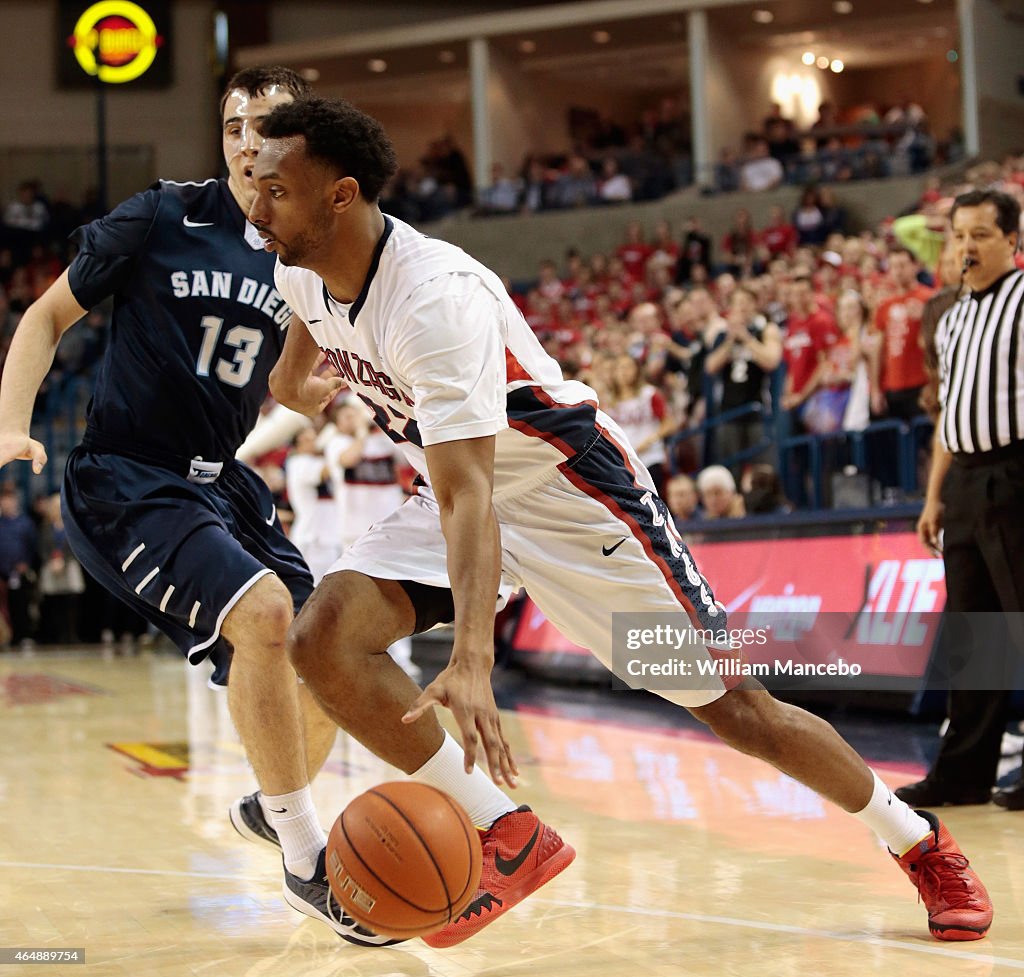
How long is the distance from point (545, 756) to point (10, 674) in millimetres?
6914

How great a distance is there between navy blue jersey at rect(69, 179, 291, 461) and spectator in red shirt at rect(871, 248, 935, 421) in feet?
22.4

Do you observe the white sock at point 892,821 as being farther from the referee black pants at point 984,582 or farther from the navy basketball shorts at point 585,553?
the referee black pants at point 984,582

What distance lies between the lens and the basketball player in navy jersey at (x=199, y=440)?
11.8 feet

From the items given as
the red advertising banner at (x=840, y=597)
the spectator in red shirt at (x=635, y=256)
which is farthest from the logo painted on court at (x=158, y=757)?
the spectator in red shirt at (x=635, y=256)

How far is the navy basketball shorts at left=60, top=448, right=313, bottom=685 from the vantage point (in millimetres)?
3654

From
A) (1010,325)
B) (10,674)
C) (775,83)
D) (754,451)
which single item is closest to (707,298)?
(754,451)

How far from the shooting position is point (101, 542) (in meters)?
3.88

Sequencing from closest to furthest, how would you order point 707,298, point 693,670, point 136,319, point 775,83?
point 693,670
point 136,319
point 707,298
point 775,83

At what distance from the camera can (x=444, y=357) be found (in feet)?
9.71

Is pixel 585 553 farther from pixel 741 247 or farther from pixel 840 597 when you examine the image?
pixel 741 247

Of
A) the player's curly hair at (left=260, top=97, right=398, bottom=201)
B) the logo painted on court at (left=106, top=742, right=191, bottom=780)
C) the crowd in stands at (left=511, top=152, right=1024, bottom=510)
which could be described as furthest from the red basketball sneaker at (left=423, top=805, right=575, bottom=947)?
the crowd in stands at (left=511, top=152, right=1024, bottom=510)

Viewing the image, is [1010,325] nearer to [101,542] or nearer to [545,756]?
[545,756]

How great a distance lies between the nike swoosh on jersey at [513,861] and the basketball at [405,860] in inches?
10.1

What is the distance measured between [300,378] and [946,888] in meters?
2.11
